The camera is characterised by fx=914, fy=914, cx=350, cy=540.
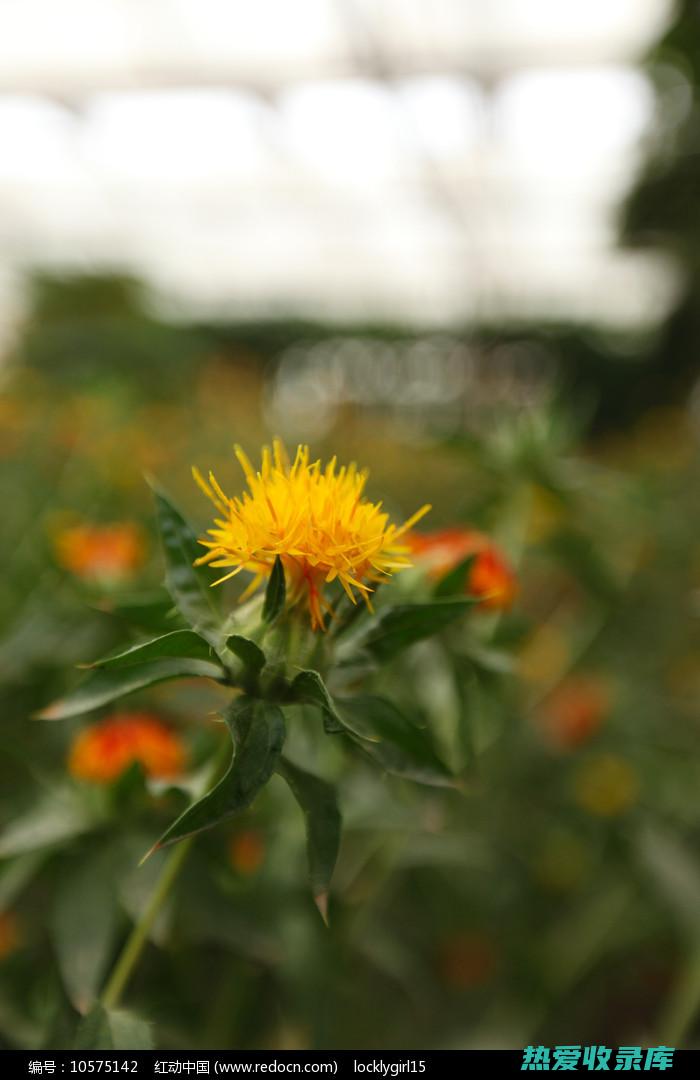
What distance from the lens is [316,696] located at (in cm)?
45

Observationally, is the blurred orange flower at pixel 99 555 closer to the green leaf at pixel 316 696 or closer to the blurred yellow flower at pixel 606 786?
the green leaf at pixel 316 696

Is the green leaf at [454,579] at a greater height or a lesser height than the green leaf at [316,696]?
greater

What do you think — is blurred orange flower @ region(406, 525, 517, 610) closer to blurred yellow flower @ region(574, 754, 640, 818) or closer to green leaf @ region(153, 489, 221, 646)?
green leaf @ region(153, 489, 221, 646)

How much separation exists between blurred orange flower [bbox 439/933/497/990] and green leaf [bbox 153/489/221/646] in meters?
0.85

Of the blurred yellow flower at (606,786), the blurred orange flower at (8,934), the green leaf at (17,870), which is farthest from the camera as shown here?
the blurred yellow flower at (606,786)

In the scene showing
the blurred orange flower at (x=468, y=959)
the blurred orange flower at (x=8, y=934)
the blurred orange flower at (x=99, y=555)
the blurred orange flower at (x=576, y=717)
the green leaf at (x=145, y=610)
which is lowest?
the blurred orange flower at (x=468, y=959)

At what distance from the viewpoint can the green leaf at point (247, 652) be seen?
44 centimetres

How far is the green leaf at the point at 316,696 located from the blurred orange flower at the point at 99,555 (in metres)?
0.40

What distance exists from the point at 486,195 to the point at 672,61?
101 inches

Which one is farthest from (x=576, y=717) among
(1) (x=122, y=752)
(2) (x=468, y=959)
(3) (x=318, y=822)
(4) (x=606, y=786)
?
(3) (x=318, y=822)

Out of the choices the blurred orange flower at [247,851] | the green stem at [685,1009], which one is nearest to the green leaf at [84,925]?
the blurred orange flower at [247,851]

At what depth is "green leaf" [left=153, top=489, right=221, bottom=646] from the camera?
49cm

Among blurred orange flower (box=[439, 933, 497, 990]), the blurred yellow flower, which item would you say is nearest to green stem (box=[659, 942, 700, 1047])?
the blurred yellow flower

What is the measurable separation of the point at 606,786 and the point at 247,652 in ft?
2.62
